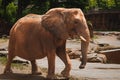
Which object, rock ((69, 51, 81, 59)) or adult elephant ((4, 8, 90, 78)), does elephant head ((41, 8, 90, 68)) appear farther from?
rock ((69, 51, 81, 59))

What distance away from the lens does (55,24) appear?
9.48 m

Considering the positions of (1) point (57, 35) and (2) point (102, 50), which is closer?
(1) point (57, 35)

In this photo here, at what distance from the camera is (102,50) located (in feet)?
63.4

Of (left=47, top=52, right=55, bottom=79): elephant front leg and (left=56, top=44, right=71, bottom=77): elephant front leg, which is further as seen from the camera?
(left=56, top=44, right=71, bottom=77): elephant front leg

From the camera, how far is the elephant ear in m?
9.34

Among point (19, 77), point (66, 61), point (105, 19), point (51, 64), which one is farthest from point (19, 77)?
point (105, 19)

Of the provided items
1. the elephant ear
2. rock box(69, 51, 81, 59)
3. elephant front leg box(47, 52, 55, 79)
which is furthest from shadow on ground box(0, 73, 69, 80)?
rock box(69, 51, 81, 59)

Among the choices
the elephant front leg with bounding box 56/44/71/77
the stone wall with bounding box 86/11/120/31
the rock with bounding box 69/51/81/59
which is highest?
the elephant front leg with bounding box 56/44/71/77

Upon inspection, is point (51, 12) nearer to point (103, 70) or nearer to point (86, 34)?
point (86, 34)

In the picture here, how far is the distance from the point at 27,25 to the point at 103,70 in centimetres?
330

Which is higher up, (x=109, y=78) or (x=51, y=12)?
(x=51, y=12)

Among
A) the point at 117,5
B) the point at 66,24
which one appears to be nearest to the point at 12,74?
the point at 66,24

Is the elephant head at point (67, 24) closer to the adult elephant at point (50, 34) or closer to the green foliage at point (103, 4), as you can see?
the adult elephant at point (50, 34)

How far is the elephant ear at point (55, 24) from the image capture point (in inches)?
368
